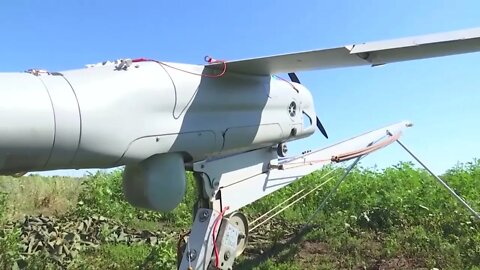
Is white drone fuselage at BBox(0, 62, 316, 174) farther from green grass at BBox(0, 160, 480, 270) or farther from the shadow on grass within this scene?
green grass at BBox(0, 160, 480, 270)

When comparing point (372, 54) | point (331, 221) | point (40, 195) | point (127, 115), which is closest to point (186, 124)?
point (127, 115)

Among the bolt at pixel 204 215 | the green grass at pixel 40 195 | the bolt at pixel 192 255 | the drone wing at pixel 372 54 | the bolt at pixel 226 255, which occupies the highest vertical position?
the drone wing at pixel 372 54

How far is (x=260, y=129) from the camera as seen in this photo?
4.40 meters

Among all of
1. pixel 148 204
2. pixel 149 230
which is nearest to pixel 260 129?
pixel 148 204

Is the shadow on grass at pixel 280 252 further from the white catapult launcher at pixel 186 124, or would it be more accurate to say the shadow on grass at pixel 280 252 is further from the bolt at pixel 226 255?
the bolt at pixel 226 255

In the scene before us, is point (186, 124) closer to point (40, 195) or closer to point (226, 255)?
point (226, 255)

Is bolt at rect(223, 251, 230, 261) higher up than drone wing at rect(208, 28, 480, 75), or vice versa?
drone wing at rect(208, 28, 480, 75)

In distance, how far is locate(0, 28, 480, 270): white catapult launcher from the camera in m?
2.82

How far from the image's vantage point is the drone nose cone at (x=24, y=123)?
2623 mm

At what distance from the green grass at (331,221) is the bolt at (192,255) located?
2.16 metres

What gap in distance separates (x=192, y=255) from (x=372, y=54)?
1.97m

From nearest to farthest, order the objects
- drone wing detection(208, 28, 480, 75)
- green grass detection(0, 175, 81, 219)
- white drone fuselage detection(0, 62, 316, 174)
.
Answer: white drone fuselage detection(0, 62, 316, 174) < drone wing detection(208, 28, 480, 75) < green grass detection(0, 175, 81, 219)

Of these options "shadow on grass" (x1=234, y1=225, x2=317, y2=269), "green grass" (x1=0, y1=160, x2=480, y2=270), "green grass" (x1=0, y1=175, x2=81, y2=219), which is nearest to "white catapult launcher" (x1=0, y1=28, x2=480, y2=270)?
"shadow on grass" (x1=234, y1=225, x2=317, y2=269)

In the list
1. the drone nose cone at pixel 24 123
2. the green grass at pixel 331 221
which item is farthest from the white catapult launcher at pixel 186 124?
the green grass at pixel 331 221
